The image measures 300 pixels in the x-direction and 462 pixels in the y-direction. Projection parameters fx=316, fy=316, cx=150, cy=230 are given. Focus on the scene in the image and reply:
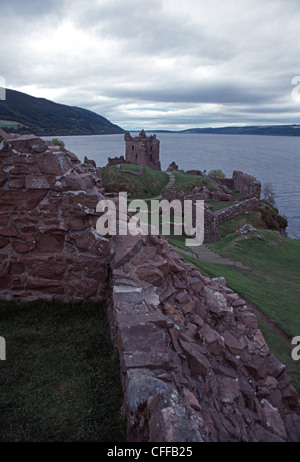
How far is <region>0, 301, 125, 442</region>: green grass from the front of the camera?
4090 mm

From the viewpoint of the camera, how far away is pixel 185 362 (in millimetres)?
5066

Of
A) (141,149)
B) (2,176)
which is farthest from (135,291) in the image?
(141,149)

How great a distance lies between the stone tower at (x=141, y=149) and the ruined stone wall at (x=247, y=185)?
20316 millimetres

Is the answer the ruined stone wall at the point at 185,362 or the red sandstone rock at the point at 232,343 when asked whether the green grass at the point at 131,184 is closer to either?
the ruined stone wall at the point at 185,362

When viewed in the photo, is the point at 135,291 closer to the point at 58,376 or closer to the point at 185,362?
the point at 185,362

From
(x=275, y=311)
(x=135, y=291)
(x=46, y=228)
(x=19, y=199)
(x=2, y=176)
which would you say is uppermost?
(x=2, y=176)

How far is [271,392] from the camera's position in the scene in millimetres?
6121

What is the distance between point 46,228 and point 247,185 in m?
51.1

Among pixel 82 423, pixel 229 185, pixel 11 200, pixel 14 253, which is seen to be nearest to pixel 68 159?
pixel 11 200

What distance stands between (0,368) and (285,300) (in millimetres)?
11919

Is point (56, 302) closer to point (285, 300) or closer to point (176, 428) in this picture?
point (176, 428)

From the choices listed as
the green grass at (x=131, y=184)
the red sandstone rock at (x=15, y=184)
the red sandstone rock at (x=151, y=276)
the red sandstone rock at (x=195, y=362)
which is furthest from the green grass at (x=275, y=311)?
the green grass at (x=131, y=184)
